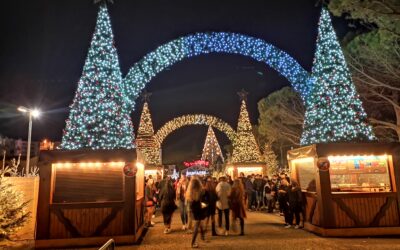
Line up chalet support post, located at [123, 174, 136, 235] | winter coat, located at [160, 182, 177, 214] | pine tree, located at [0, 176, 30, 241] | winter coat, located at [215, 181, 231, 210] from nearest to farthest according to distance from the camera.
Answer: pine tree, located at [0, 176, 30, 241] < chalet support post, located at [123, 174, 136, 235] < winter coat, located at [215, 181, 231, 210] < winter coat, located at [160, 182, 177, 214]

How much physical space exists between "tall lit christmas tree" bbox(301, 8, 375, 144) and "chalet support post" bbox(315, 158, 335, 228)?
117 inches

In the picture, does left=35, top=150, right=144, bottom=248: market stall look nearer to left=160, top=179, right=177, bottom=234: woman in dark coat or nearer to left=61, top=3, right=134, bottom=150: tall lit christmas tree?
left=160, top=179, right=177, bottom=234: woman in dark coat

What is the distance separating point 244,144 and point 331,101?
56.1 ft

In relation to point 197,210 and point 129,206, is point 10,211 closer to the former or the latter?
point 129,206

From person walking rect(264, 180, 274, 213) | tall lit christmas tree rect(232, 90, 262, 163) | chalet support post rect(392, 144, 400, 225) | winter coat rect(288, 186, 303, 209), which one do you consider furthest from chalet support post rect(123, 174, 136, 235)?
tall lit christmas tree rect(232, 90, 262, 163)

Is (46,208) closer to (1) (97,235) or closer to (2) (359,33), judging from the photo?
(1) (97,235)

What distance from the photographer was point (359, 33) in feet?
59.3

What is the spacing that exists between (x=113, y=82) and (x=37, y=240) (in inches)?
227

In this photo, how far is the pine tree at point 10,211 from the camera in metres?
9.03

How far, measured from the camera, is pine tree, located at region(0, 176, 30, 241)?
9031mm

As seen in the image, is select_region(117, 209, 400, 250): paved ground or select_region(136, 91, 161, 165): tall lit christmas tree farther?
select_region(136, 91, 161, 165): tall lit christmas tree

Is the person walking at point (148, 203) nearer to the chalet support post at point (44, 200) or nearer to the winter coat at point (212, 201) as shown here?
the winter coat at point (212, 201)

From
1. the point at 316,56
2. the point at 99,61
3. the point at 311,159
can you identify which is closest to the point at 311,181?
the point at 311,159

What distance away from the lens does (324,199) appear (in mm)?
9414
